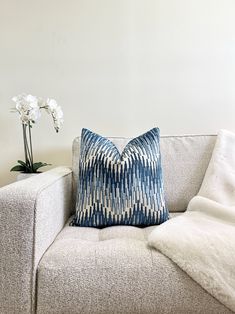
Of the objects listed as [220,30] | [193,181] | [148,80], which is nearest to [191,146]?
[193,181]

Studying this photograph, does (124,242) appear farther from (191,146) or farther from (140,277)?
(191,146)

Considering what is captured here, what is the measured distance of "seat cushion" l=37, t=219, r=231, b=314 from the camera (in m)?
0.79

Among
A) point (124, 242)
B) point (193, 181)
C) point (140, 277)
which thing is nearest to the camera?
point (140, 277)

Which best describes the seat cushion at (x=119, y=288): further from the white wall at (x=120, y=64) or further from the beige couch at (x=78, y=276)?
the white wall at (x=120, y=64)

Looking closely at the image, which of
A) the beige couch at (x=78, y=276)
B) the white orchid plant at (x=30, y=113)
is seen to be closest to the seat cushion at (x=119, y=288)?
the beige couch at (x=78, y=276)

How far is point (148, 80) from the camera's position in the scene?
1.75 m

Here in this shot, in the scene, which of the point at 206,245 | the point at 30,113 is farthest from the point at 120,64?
the point at 206,245

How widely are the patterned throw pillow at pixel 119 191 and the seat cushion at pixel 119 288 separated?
41cm

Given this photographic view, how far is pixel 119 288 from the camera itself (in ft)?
2.61

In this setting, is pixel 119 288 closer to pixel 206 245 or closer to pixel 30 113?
pixel 206 245

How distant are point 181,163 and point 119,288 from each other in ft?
2.71

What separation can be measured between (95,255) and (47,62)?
4.14ft

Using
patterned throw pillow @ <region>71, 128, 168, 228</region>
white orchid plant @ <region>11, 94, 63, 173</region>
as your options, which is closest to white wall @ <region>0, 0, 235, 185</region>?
white orchid plant @ <region>11, 94, 63, 173</region>

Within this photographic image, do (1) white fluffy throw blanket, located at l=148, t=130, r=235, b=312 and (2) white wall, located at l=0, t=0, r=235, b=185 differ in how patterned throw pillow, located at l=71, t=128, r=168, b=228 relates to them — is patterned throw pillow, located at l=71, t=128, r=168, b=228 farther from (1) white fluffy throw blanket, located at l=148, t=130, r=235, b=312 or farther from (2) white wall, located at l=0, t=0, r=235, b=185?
(2) white wall, located at l=0, t=0, r=235, b=185
